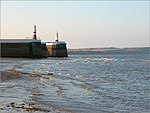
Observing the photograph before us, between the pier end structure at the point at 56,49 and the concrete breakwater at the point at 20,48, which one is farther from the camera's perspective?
the pier end structure at the point at 56,49

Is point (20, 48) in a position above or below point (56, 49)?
above

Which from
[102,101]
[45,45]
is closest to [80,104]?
[102,101]

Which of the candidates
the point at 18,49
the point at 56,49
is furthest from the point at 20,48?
the point at 56,49

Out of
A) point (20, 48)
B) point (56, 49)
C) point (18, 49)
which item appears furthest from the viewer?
point (56, 49)

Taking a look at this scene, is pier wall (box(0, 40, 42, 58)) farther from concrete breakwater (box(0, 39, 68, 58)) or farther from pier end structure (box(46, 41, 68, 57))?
pier end structure (box(46, 41, 68, 57))

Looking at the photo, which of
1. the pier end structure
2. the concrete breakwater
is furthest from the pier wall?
the pier end structure

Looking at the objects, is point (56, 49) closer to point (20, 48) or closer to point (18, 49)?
point (20, 48)

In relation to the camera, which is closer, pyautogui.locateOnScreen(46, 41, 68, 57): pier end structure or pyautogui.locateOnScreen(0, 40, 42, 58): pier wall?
pyautogui.locateOnScreen(0, 40, 42, 58): pier wall

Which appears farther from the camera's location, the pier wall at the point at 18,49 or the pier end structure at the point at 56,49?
the pier end structure at the point at 56,49

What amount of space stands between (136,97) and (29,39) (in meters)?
69.0

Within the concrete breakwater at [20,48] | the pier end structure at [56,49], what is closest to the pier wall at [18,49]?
the concrete breakwater at [20,48]

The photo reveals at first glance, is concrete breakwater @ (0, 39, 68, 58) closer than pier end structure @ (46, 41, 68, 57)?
Yes

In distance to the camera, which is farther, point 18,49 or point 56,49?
point 56,49

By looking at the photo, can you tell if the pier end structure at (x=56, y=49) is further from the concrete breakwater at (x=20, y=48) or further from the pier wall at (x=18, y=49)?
the pier wall at (x=18, y=49)
